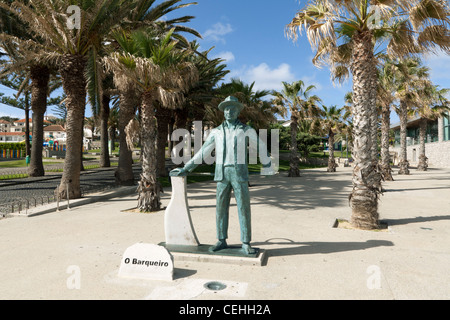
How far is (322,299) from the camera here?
11.7ft

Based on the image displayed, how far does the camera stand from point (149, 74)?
29.3 ft

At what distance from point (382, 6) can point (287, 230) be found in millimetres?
6074

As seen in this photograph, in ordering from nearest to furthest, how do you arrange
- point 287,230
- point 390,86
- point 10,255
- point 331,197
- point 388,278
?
point 388,278 → point 10,255 → point 287,230 → point 331,197 → point 390,86

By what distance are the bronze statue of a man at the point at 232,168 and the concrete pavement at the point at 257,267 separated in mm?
638

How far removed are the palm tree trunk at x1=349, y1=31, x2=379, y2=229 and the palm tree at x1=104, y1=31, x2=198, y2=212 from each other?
4958 millimetres

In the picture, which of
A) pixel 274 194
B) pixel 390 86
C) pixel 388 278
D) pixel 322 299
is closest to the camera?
pixel 322 299

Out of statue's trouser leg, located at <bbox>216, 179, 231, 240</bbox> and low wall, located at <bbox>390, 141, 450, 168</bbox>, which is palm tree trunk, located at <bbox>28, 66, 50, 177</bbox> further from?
low wall, located at <bbox>390, 141, 450, 168</bbox>

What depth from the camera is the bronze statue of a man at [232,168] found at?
4.91 m

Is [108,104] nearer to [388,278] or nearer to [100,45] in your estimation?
[100,45]

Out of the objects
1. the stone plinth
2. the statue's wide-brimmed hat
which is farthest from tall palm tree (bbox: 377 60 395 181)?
the stone plinth

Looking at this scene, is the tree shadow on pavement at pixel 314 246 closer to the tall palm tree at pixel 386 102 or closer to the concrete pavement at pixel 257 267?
the concrete pavement at pixel 257 267

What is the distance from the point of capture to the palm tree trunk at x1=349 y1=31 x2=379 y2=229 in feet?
24.4

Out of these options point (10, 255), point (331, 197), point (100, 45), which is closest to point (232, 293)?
point (10, 255)

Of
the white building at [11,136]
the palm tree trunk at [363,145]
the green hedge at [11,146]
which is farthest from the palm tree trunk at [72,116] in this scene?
the white building at [11,136]
